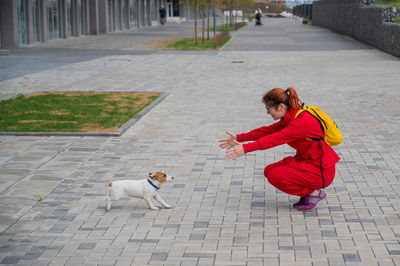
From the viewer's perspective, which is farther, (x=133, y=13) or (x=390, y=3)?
(x=133, y=13)

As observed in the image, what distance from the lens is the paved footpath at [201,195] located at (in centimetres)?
521

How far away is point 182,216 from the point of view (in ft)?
20.0

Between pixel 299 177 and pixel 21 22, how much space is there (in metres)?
27.2

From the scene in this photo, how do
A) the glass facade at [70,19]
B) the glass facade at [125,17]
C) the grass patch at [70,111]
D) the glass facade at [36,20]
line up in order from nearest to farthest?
the grass patch at [70,111] → the glass facade at [36,20] → the glass facade at [70,19] → the glass facade at [125,17]

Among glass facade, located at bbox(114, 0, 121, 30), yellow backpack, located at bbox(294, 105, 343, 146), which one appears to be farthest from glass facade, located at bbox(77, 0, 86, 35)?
yellow backpack, located at bbox(294, 105, 343, 146)

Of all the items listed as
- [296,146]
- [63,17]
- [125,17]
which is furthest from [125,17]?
[296,146]

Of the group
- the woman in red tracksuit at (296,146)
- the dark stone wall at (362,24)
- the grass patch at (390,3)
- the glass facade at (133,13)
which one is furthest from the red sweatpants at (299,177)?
the glass facade at (133,13)

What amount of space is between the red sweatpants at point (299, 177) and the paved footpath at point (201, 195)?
246 mm

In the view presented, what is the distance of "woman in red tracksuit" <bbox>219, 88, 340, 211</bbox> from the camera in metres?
5.88

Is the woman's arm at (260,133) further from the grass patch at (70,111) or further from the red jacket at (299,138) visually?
the grass patch at (70,111)

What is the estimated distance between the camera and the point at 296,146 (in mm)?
6156

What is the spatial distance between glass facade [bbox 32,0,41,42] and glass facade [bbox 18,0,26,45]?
1.47 meters

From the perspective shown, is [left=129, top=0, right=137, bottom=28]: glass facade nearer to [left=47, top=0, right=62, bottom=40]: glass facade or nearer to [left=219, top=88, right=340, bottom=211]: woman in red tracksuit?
[left=47, top=0, right=62, bottom=40]: glass facade

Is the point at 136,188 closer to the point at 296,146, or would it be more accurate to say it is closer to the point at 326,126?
the point at 296,146
